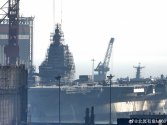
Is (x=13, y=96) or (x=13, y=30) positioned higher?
(x=13, y=30)

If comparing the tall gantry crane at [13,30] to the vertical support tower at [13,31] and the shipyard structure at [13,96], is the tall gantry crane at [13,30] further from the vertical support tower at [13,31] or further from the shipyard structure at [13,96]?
the shipyard structure at [13,96]

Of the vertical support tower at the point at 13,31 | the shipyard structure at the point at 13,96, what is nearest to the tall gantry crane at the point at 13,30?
the vertical support tower at the point at 13,31

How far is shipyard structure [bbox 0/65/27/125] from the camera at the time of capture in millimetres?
135125

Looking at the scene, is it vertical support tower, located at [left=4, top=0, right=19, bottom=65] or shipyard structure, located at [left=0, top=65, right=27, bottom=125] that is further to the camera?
vertical support tower, located at [left=4, top=0, right=19, bottom=65]

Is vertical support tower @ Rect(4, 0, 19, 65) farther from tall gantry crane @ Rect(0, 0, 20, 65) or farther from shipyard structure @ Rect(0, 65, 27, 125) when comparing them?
shipyard structure @ Rect(0, 65, 27, 125)

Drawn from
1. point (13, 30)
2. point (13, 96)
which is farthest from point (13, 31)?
point (13, 96)

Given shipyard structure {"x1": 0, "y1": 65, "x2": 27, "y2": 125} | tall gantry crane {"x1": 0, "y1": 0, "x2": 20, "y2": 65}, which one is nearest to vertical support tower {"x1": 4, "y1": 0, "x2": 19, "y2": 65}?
tall gantry crane {"x1": 0, "y1": 0, "x2": 20, "y2": 65}

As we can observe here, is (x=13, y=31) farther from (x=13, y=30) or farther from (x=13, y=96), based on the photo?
(x=13, y=96)

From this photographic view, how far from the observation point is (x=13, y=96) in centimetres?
13825

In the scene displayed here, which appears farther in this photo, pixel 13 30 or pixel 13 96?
pixel 13 30

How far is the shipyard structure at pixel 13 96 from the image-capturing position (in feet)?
443

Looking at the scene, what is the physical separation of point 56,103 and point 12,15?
28962 millimetres

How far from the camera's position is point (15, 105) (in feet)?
456

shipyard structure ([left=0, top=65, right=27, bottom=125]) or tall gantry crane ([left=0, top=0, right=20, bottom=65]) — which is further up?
tall gantry crane ([left=0, top=0, right=20, bottom=65])
